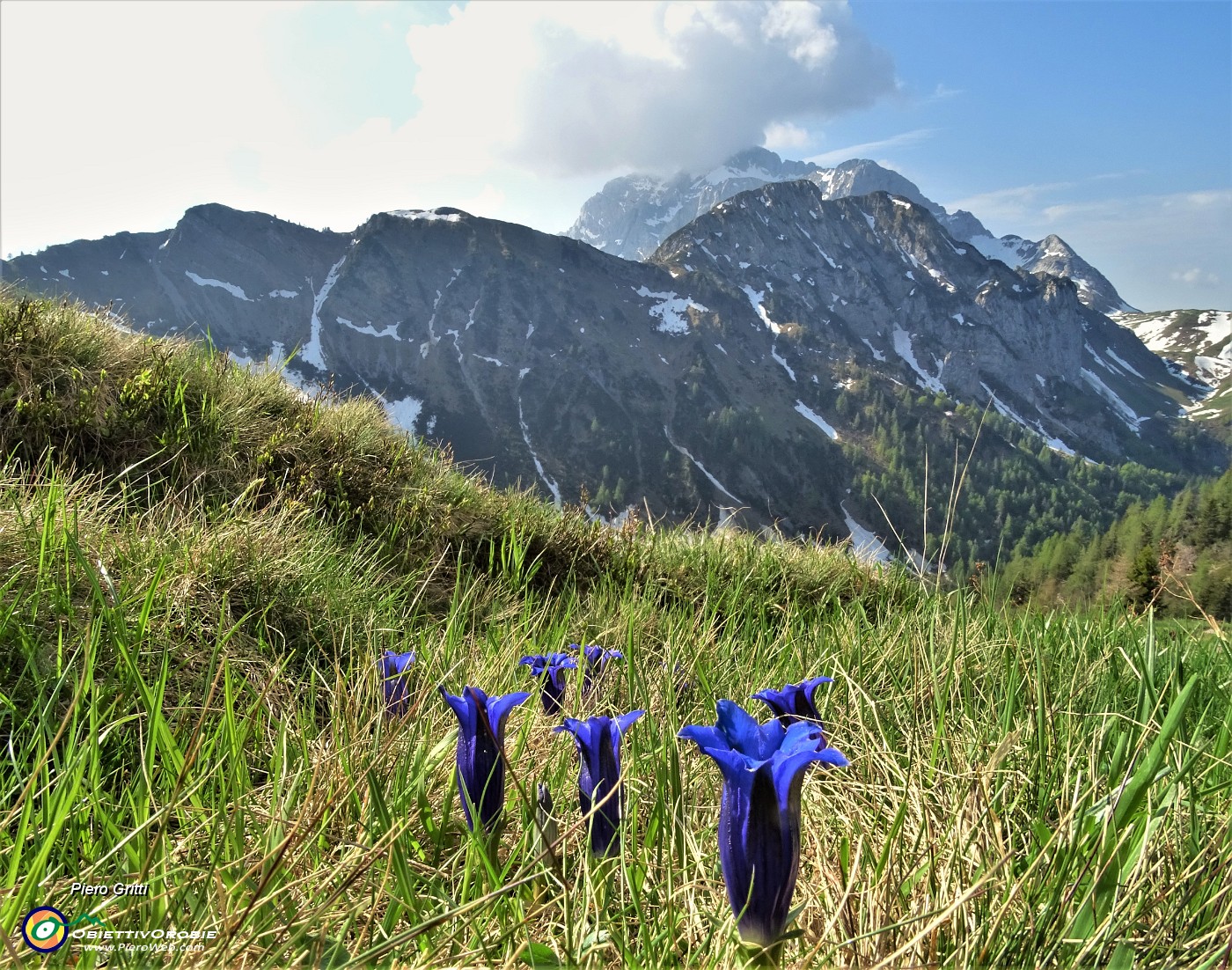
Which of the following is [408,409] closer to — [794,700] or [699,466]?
[699,466]

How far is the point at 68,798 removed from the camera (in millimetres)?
1572

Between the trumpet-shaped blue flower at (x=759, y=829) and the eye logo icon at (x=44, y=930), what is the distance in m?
1.19

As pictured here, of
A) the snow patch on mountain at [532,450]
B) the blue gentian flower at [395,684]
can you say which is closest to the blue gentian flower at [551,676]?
the blue gentian flower at [395,684]

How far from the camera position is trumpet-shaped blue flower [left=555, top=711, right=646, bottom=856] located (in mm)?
1646

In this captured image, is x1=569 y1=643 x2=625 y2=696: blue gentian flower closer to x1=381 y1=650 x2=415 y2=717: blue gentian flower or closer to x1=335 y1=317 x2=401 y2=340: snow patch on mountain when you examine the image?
x1=381 y1=650 x2=415 y2=717: blue gentian flower

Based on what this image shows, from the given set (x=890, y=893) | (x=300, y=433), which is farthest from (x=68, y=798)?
(x=300, y=433)

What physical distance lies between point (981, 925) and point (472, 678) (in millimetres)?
2000

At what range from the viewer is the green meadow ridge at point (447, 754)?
1436 mm

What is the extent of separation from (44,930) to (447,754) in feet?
3.61

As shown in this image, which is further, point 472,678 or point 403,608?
point 403,608

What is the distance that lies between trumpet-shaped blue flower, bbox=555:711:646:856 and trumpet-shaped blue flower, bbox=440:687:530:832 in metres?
0.17

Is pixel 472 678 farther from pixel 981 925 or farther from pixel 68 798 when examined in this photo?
pixel 981 925

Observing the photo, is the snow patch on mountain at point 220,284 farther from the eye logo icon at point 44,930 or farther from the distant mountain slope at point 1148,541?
the eye logo icon at point 44,930

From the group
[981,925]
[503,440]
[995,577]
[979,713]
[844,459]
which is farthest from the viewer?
[844,459]
